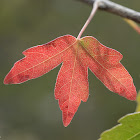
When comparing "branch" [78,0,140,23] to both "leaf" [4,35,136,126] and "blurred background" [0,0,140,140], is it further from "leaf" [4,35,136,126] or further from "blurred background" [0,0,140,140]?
"blurred background" [0,0,140,140]

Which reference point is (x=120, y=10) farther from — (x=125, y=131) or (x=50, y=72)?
(x=50, y=72)

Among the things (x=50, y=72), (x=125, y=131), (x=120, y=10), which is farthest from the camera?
(x=50, y=72)

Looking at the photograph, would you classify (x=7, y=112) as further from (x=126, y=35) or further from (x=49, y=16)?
(x=126, y=35)

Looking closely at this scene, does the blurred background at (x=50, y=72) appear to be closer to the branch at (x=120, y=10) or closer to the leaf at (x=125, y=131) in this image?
the branch at (x=120, y=10)

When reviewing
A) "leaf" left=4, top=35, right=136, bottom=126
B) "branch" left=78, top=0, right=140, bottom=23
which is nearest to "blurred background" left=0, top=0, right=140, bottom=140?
"branch" left=78, top=0, right=140, bottom=23

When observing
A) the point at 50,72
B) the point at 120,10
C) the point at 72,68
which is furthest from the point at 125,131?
the point at 50,72

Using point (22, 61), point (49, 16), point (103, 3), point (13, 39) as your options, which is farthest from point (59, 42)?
point (49, 16)
